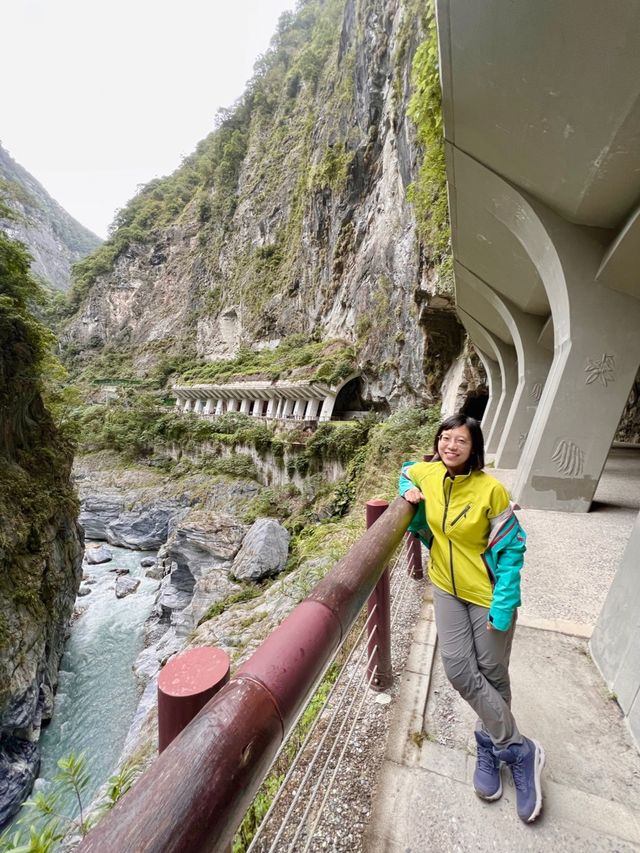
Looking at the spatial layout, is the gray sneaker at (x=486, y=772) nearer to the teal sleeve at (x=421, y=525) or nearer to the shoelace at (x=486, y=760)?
the shoelace at (x=486, y=760)

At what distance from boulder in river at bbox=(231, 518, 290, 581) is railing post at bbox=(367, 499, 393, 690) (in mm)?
9063

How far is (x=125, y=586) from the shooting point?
1501cm

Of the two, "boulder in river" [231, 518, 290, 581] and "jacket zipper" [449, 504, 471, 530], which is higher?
"jacket zipper" [449, 504, 471, 530]

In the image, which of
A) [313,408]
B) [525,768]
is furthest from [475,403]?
[525,768]

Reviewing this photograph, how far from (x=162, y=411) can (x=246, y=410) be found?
7079 mm

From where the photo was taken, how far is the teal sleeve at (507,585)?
143 cm

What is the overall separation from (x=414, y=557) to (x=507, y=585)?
198cm

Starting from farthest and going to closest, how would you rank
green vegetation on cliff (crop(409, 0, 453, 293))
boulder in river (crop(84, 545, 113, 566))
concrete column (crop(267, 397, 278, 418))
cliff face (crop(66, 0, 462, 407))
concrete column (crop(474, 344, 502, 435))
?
1. concrete column (crop(267, 397, 278, 418))
2. boulder in river (crop(84, 545, 113, 566))
3. cliff face (crop(66, 0, 462, 407))
4. concrete column (crop(474, 344, 502, 435))
5. green vegetation on cliff (crop(409, 0, 453, 293))

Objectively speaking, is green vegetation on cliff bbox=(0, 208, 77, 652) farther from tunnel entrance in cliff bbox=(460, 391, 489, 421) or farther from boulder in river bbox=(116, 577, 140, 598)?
tunnel entrance in cliff bbox=(460, 391, 489, 421)

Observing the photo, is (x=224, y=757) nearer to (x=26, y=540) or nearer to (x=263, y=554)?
(x=26, y=540)

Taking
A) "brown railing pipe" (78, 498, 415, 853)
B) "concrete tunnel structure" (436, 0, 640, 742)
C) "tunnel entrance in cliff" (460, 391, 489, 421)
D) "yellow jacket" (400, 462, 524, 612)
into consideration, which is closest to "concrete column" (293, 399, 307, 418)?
"tunnel entrance in cliff" (460, 391, 489, 421)

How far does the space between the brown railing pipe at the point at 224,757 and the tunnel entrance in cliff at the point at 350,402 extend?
2175 cm

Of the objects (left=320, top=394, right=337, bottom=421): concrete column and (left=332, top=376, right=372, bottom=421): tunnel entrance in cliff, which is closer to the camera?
(left=320, top=394, right=337, bottom=421): concrete column

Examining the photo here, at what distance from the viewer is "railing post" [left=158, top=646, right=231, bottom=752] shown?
0.77 meters
